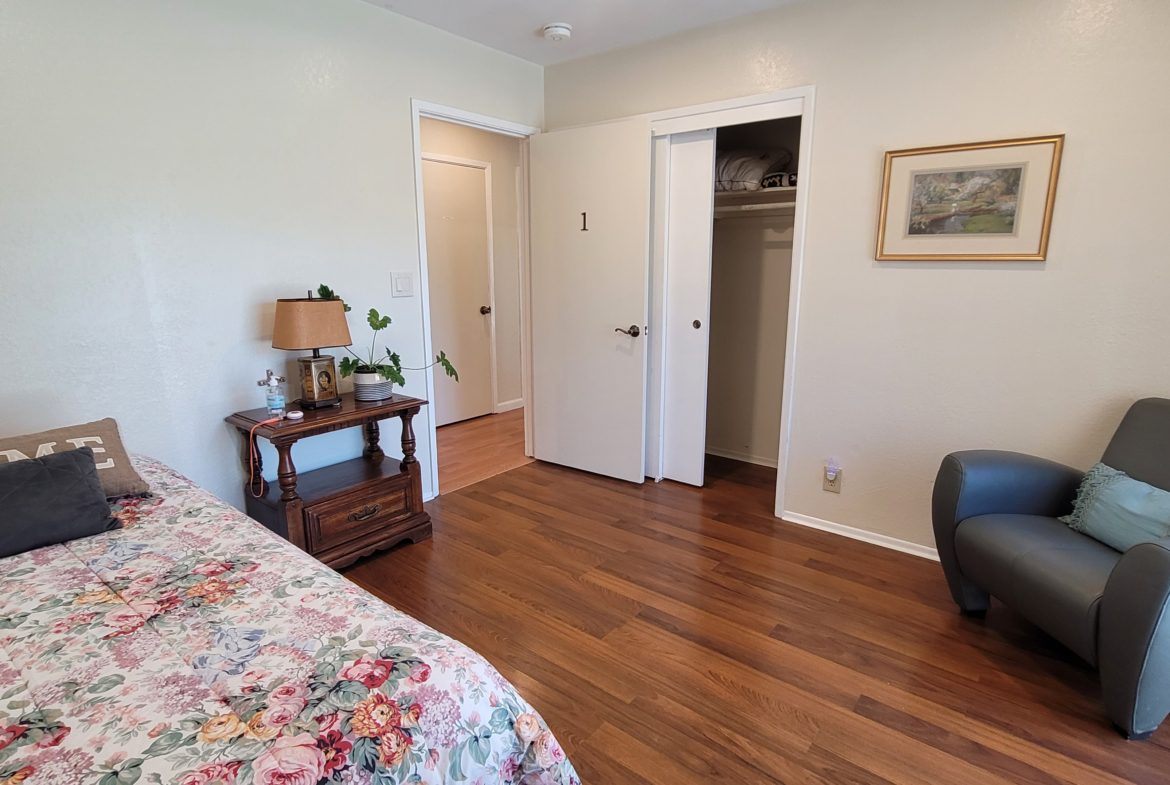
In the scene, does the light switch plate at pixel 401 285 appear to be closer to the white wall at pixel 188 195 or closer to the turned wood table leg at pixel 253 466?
the white wall at pixel 188 195

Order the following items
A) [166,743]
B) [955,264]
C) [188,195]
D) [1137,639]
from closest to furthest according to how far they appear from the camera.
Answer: [166,743], [1137,639], [188,195], [955,264]

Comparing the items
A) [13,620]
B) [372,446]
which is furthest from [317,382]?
[13,620]

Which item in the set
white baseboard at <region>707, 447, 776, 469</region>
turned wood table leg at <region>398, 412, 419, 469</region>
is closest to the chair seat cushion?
white baseboard at <region>707, 447, 776, 469</region>

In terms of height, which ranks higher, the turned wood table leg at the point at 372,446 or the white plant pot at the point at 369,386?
the white plant pot at the point at 369,386

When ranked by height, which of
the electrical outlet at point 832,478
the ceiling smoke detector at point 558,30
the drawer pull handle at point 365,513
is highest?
the ceiling smoke detector at point 558,30

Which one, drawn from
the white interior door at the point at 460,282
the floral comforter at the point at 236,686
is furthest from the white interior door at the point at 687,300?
the floral comforter at the point at 236,686

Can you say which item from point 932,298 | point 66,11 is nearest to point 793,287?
point 932,298

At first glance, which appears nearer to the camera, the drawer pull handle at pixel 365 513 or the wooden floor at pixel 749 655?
the wooden floor at pixel 749 655

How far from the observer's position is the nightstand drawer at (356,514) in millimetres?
2466

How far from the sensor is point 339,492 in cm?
254

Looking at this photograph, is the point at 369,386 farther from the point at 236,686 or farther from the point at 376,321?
the point at 236,686

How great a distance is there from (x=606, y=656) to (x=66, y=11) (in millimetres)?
2826

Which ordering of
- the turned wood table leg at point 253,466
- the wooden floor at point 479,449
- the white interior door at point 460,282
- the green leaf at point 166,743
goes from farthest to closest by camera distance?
1. the white interior door at point 460,282
2. the wooden floor at point 479,449
3. the turned wood table leg at point 253,466
4. the green leaf at point 166,743

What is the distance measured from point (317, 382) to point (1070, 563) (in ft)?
9.12
